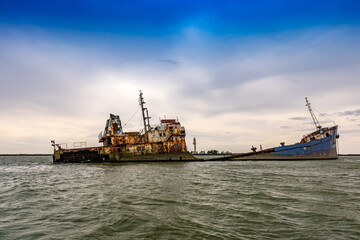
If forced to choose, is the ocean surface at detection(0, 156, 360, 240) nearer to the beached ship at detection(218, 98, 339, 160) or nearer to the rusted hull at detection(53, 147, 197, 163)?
the rusted hull at detection(53, 147, 197, 163)

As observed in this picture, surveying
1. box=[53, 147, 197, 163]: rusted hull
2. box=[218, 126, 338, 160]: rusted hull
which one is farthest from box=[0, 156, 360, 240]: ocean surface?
box=[218, 126, 338, 160]: rusted hull

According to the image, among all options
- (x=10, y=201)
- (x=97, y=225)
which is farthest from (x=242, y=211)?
(x=10, y=201)

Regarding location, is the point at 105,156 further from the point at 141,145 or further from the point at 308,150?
the point at 308,150

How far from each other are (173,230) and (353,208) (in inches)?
241

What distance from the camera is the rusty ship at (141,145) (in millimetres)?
32750

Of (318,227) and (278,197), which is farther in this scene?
(278,197)

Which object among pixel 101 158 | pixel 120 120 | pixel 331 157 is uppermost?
pixel 120 120

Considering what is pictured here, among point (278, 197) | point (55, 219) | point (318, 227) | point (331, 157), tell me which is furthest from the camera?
point (331, 157)

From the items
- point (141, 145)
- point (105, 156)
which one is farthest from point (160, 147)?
point (105, 156)

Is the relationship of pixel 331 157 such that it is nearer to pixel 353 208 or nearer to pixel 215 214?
pixel 353 208

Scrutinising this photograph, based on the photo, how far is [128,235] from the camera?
453 cm

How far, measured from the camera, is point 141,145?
109 ft

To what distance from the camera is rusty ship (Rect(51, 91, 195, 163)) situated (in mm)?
32750

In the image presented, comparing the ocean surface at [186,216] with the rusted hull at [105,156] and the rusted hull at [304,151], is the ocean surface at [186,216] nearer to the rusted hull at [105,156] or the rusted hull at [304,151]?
the rusted hull at [105,156]
